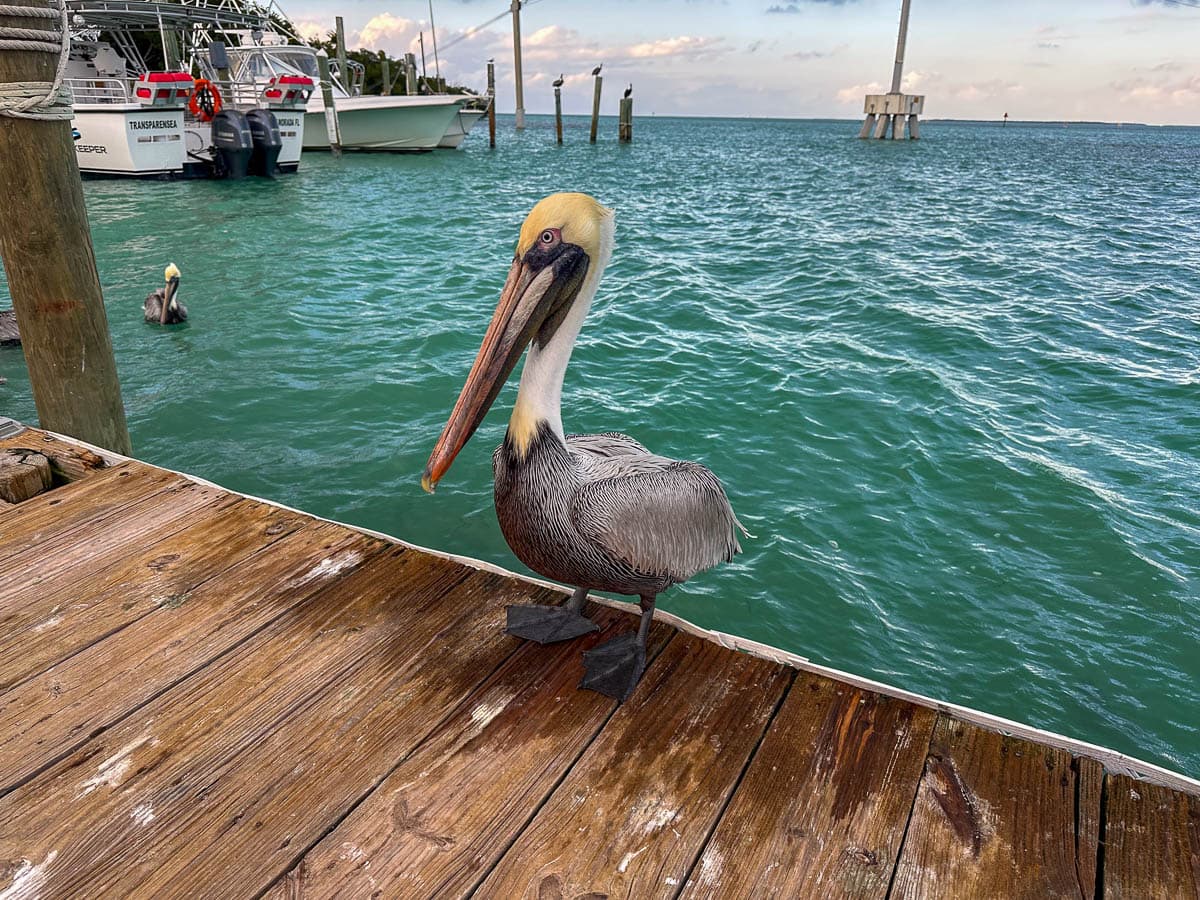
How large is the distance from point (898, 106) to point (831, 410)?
56.4 meters

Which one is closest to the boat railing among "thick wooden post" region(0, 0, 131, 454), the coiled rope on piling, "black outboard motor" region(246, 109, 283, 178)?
"black outboard motor" region(246, 109, 283, 178)

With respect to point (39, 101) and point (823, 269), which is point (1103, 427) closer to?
point (823, 269)

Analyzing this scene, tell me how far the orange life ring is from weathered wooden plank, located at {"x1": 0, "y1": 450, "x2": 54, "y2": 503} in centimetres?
2069

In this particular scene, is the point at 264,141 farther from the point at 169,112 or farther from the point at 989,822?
the point at 989,822

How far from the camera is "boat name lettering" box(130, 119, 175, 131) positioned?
18688 millimetres

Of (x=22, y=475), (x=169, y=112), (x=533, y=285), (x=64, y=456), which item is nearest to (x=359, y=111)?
(x=169, y=112)

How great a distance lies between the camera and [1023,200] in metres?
19.2

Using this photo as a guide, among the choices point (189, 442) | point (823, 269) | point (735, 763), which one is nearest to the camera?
point (735, 763)

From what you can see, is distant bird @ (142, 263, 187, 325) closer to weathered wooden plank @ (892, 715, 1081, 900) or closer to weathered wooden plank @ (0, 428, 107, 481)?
weathered wooden plank @ (0, 428, 107, 481)

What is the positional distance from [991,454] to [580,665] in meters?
4.33

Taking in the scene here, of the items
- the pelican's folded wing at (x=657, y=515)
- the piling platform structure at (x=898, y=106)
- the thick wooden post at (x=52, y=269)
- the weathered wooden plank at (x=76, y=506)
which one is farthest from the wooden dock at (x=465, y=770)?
the piling platform structure at (x=898, y=106)

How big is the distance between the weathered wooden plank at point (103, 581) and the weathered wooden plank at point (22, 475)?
50 centimetres

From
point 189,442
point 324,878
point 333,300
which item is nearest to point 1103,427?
point 324,878

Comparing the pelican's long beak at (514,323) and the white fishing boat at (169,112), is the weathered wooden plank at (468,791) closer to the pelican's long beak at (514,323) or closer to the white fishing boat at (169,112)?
the pelican's long beak at (514,323)
